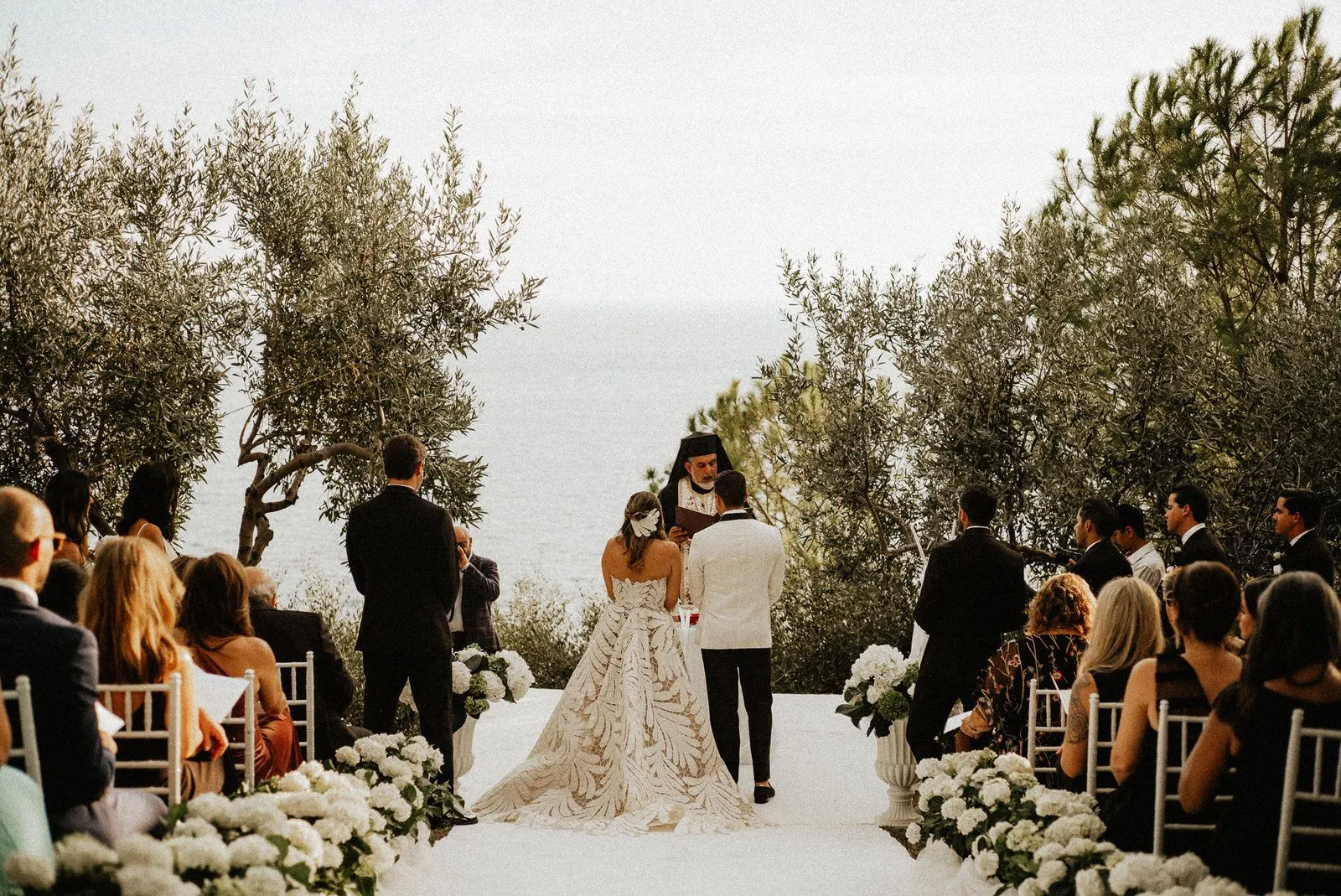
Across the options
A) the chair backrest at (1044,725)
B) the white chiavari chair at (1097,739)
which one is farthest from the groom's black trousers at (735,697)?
the white chiavari chair at (1097,739)

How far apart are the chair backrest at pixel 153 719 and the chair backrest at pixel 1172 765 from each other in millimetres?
2917

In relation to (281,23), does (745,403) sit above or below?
below

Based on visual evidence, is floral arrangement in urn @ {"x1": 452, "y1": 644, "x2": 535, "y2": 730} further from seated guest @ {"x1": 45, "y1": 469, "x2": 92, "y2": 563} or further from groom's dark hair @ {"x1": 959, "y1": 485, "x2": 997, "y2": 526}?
groom's dark hair @ {"x1": 959, "y1": 485, "x2": 997, "y2": 526}

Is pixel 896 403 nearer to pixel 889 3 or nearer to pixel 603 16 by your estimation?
pixel 889 3

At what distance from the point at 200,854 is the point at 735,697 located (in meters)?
4.35

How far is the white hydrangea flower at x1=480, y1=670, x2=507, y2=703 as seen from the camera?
7.34m

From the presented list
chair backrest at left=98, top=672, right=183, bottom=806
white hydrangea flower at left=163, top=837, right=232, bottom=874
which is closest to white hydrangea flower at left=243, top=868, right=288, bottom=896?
white hydrangea flower at left=163, top=837, right=232, bottom=874

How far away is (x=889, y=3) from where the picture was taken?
13062 millimetres

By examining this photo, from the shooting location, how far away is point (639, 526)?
24.1ft

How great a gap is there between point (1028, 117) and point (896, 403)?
10.7 metres

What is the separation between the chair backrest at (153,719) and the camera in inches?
154

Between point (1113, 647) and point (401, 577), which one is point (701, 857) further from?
point (1113, 647)

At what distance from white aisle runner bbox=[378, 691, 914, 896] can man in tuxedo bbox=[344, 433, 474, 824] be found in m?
0.88

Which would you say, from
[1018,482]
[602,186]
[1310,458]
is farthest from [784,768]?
[602,186]
